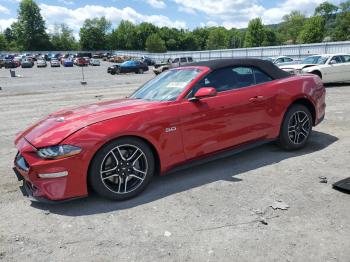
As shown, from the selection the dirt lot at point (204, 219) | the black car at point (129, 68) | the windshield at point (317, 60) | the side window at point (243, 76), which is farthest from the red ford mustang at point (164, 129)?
the black car at point (129, 68)

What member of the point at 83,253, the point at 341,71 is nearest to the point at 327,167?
the point at 83,253

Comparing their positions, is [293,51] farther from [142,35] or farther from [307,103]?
[142,35]

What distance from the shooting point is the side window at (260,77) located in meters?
5.40

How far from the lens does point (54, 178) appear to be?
3.77 metres

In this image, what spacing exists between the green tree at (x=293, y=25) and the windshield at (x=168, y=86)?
132317mm

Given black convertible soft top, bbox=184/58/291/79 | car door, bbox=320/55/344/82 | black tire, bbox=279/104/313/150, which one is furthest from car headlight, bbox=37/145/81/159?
car door, bbox=320/55/344/82

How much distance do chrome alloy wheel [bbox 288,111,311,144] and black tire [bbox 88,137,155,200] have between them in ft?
8.20

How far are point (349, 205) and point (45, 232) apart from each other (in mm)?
3138

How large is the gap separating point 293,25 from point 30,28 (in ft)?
314

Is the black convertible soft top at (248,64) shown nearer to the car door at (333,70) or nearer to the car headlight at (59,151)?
the car headlight at (59,151)

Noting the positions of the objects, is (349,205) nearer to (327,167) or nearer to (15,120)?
(327,167)

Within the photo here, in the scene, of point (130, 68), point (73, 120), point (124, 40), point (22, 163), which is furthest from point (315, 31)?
point (22, 163)

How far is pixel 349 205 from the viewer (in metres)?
3.80

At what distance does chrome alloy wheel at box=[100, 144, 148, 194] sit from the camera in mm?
4055
